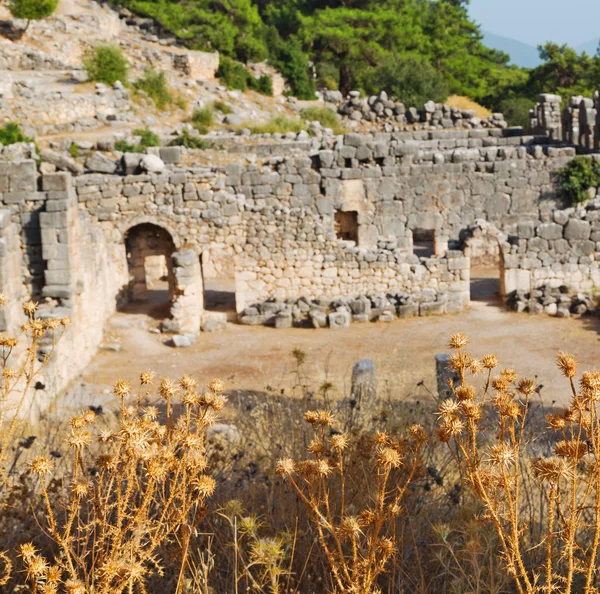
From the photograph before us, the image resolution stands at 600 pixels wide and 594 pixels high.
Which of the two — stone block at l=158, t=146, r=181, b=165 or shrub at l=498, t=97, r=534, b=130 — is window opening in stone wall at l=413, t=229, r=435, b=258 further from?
shrub at l=498, t=97, r=534, b=130

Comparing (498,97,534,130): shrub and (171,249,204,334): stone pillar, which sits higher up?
(498,97,534,130): shrub

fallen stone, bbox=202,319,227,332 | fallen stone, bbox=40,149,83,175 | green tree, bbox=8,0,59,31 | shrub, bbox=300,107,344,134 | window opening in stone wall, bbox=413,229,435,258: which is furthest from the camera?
green tree, bbox=8,0,59,31

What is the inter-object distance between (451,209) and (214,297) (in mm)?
Answer: 6266

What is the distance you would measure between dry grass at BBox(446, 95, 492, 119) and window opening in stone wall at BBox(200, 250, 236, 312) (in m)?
19.2

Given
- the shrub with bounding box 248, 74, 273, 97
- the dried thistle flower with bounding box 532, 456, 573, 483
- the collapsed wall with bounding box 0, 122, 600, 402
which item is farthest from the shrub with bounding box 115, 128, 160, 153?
the dried thistle flower with bounding box 532, 456, 573, 483

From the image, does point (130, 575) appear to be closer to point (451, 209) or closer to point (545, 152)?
point (451, 209)

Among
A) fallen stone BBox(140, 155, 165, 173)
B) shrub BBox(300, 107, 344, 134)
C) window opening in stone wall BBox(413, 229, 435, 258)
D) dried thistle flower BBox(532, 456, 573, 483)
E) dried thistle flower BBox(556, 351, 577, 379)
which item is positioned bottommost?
dried thistle flower BBox(532, 456, 573, 483)

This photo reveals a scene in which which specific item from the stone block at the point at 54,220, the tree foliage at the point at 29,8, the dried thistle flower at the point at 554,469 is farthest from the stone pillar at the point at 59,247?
the tree foliage at the point at 29,8

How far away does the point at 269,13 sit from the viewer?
45.2m

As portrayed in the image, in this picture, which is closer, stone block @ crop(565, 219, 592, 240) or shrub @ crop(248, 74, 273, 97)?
stone block @ crop(565, 219, 592, 240)

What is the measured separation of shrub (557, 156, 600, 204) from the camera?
64.3 ft

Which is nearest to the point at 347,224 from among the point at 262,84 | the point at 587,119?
the point at 587,119

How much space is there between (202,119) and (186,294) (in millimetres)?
12608

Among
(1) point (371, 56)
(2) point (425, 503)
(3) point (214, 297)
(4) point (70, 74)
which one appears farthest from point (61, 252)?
(1) point (371, 56)
